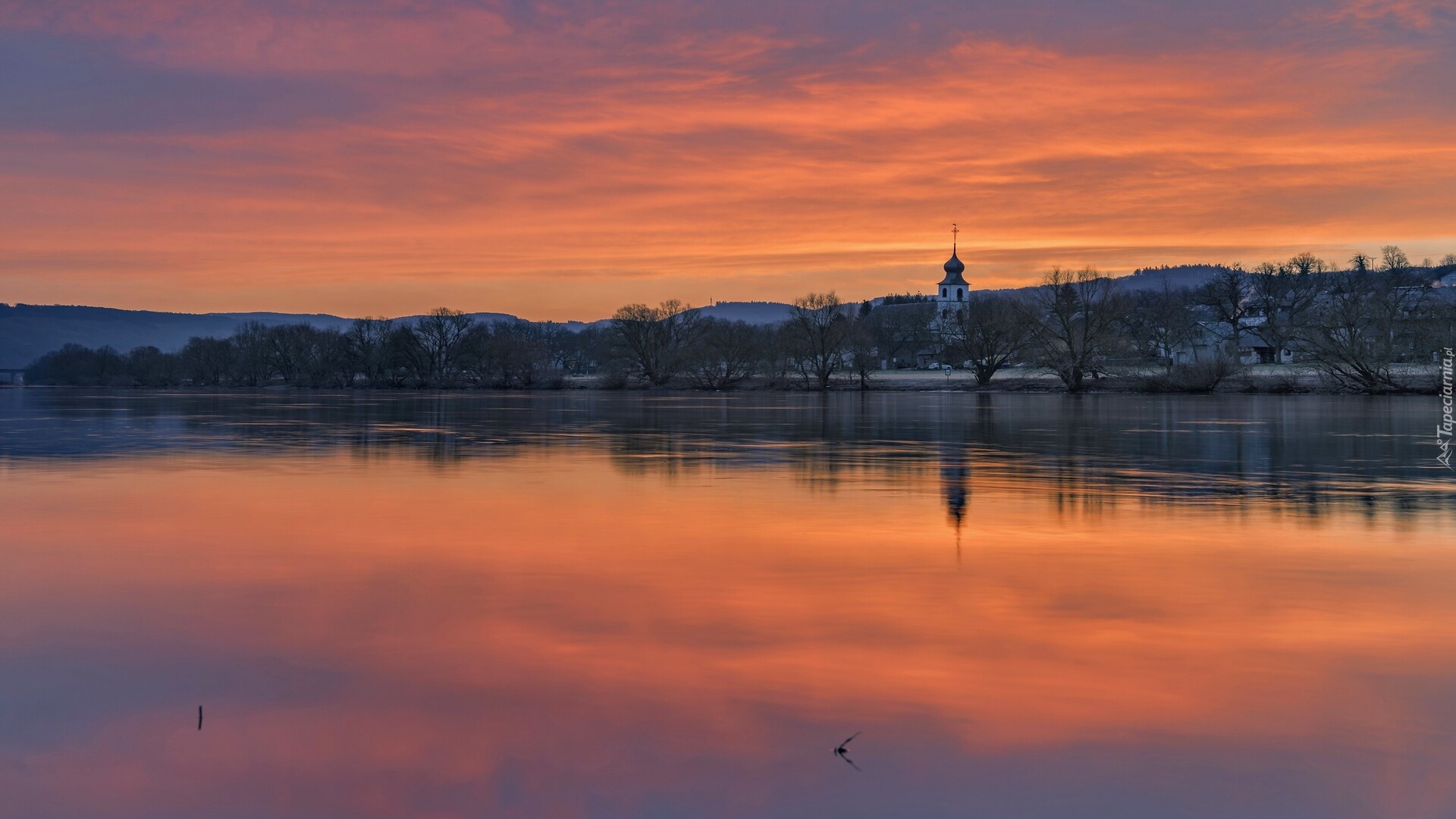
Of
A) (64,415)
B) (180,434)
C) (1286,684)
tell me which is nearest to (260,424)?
(180,434)

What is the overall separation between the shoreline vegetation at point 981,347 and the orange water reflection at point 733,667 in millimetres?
66190

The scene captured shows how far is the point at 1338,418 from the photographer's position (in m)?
42.2

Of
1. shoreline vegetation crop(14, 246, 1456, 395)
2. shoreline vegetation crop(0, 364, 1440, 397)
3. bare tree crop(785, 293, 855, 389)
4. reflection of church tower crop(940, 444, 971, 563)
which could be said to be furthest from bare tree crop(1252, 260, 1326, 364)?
reflection of church tower crop(940, 444, 971, 563)

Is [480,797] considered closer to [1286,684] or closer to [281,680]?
[281,680]

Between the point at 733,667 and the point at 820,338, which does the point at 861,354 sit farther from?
the point at 733,667

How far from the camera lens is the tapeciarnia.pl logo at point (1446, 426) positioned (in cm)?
2410

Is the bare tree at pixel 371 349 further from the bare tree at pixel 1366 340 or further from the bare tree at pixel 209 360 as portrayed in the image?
the bare tree at pixel 1366 340

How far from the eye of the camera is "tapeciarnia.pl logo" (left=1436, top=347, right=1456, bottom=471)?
24.1 metres

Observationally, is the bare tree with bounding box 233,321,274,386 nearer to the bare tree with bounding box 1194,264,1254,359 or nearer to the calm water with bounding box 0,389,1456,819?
the bare tree with bounding box 1194,264,1254,359

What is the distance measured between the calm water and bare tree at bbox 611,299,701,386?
90911 mm

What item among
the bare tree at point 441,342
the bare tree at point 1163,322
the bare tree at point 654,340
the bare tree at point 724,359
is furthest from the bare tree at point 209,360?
the bare tree at point 1163,322

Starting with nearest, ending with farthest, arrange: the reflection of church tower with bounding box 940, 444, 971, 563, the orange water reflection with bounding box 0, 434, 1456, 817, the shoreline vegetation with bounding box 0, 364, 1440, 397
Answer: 1. the orange water reflection with bounding box 0, 434, 1456, 817
2. the reflection of church tower with bounding box 940, 444, 971, 563
3. the shoreline vegetation with bounding box 0, 364, 1440, 397

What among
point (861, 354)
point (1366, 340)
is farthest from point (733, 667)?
point (861, 354)

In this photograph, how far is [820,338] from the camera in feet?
333
